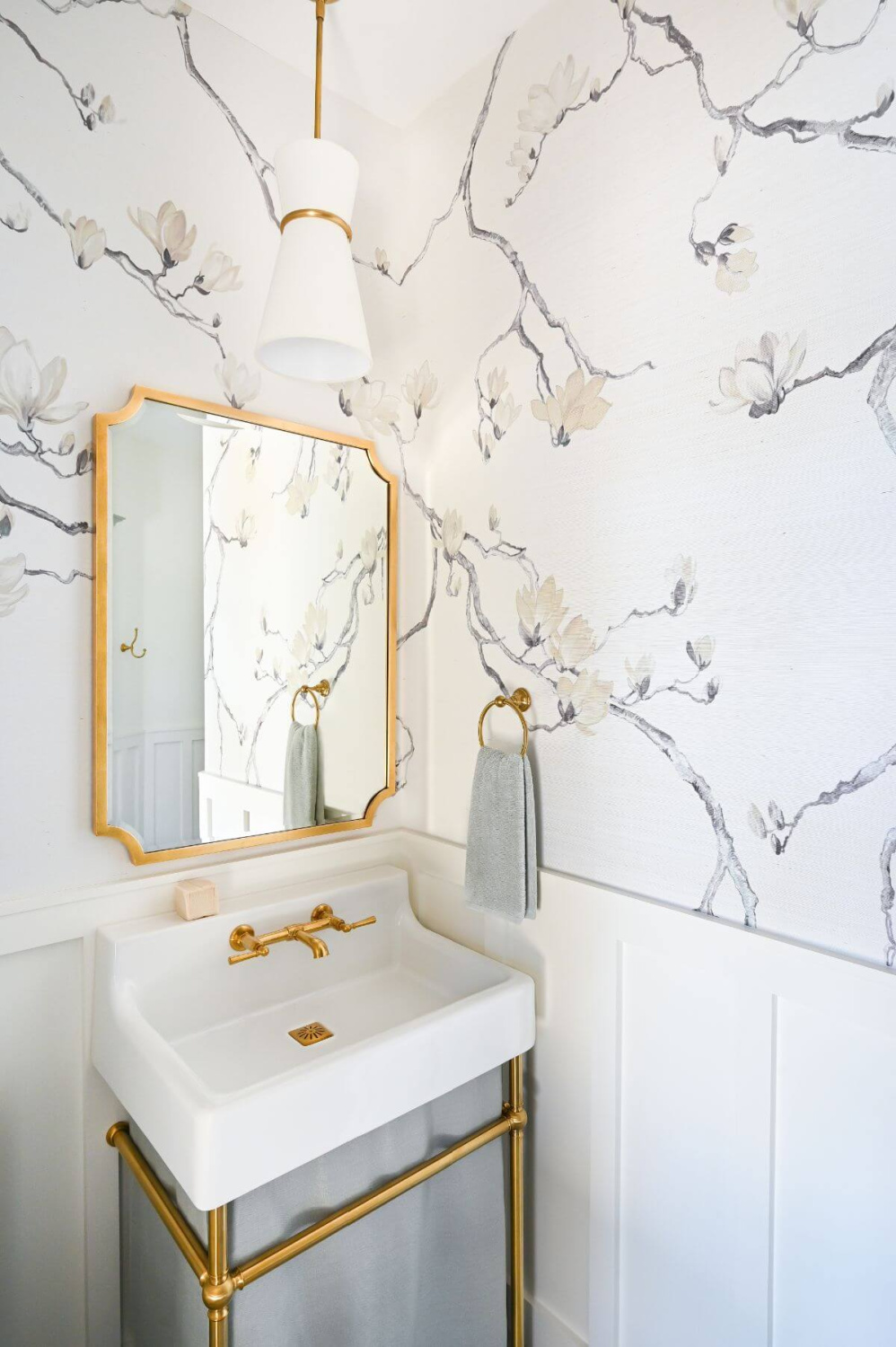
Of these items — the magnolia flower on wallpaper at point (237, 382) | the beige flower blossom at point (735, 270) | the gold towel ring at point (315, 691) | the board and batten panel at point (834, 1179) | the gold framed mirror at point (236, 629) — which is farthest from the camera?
the gold towel ring at point (315, 691)

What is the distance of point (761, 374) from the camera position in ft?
3.37

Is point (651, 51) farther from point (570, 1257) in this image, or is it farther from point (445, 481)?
point (570, 1257)

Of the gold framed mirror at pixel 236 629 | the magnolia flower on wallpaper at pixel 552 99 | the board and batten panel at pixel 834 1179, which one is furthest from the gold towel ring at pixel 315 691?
the magnolia flower on wallpaper at pixel 552 99

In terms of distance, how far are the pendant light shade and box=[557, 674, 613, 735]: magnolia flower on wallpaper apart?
0.64 metres

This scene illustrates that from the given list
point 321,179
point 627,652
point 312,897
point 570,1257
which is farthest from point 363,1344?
point 321,179

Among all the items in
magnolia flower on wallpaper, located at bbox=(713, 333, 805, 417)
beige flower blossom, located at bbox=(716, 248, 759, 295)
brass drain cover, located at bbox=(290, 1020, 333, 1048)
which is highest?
beige flower blossom, located at bbox=(716, 248, 759, 295)

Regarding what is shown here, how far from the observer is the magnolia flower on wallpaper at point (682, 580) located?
112 cm

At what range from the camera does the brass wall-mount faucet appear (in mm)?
1259

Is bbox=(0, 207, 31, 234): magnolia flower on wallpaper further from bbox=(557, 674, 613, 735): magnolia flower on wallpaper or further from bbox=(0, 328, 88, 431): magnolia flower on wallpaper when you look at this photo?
bbox=(557, 674, 613, 735): magnolia flower on wallpaper

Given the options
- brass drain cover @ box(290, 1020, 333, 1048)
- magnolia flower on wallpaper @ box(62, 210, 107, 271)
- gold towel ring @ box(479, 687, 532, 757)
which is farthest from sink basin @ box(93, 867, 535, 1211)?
magnolia flower on wallpaper @ box(62, 210, 107, 271)

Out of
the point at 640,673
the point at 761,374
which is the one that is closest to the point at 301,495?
the point at 640,673

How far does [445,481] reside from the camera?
5.21 feet

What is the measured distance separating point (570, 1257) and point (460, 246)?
1915 millimetres

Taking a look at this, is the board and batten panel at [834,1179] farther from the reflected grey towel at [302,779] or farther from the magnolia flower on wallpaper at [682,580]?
the reflected grey towel at [302,779]
